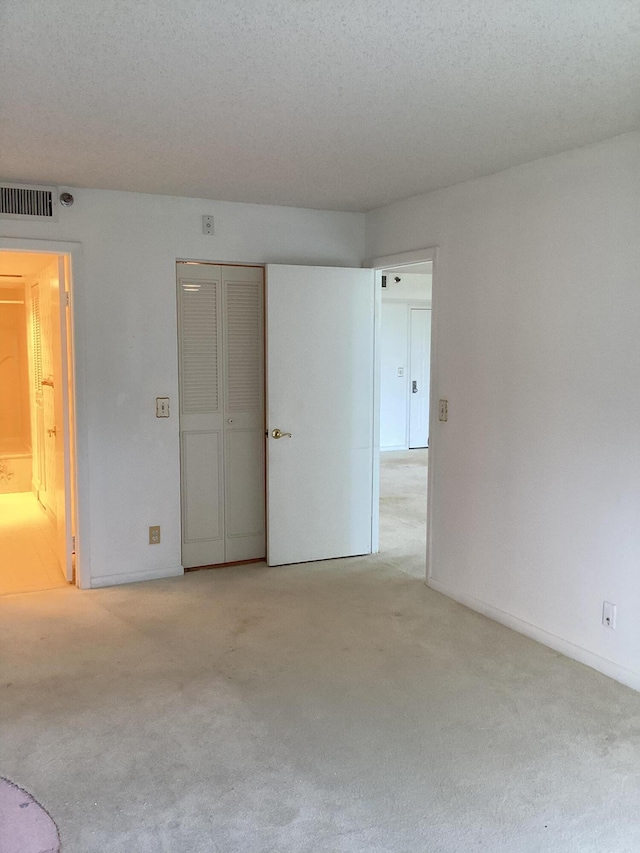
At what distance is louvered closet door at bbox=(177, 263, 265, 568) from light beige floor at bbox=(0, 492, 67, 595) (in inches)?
36.2

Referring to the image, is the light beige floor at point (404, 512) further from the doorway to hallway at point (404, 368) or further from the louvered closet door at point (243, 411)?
the louvered closet door at point (243, 411)

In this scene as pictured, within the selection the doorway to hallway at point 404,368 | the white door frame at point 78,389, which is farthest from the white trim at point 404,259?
the doorway to hallway at point 404,368

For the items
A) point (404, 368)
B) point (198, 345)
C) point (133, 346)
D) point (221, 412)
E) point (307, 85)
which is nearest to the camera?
point (307, 85)

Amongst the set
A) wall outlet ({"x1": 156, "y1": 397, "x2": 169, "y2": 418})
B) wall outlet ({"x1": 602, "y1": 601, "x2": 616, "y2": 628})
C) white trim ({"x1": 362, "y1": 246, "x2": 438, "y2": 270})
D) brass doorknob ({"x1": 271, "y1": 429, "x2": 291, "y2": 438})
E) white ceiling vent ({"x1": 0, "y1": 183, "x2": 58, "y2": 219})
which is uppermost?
white ceiling vent ({"x1": 0, "y1": 183, "x2": 58, "y2": 219})

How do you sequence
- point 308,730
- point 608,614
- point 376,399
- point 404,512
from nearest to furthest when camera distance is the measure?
1. point 308,730
2. point 608,614
3. point 376,399
4. point 404,512

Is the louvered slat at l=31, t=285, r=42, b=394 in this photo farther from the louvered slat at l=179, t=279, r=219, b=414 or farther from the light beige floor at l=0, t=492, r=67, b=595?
the louvered slat at l=179, t=279, r=219, b=414

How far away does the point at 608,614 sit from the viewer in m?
3.08

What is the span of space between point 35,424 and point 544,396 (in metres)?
5.04

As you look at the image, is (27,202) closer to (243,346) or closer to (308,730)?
(243,346)

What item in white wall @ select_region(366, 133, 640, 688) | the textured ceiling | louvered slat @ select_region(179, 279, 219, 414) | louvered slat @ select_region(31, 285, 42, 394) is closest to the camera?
the textured ceiling

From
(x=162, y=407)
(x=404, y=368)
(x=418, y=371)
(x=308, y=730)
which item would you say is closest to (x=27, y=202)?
(x=162, y=407)

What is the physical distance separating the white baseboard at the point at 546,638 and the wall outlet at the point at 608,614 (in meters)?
0.17

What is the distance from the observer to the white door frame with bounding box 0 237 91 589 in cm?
392

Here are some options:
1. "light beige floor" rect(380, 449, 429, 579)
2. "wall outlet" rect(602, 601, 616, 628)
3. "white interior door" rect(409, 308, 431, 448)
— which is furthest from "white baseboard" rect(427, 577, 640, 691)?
"white interior door" rect(409, 308, 431, 448)
